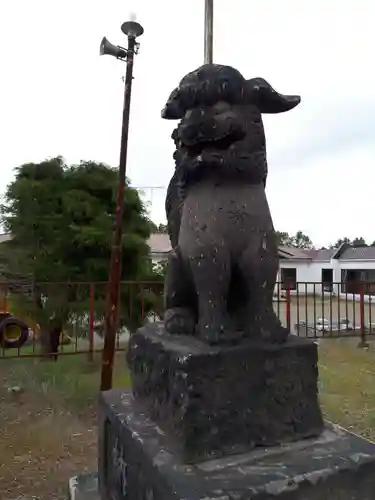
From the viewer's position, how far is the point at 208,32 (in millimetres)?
1991

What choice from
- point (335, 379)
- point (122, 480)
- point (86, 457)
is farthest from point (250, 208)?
point (335, 379)

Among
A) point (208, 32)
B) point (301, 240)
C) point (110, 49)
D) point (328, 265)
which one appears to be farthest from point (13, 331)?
point (301, 240)

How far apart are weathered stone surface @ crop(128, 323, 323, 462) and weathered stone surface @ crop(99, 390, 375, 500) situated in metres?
0.04

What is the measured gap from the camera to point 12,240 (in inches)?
215

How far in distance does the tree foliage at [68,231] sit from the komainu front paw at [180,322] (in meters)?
3.50

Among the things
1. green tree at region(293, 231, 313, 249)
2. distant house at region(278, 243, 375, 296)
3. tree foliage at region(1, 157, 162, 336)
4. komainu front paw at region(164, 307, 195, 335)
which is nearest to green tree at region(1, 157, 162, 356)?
tree foliage at region(1, 157, 162, 336)

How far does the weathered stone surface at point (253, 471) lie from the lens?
44.8 inches

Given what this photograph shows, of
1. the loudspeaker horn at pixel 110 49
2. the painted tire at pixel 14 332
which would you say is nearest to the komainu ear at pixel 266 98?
the loudspeaker horn at pixel 110 49

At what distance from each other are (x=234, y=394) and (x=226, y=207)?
1.93 feet

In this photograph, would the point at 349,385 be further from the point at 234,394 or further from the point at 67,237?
the point at 67,237

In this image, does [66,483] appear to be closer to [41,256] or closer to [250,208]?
[250,208]

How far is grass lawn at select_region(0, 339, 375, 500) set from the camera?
2535mm

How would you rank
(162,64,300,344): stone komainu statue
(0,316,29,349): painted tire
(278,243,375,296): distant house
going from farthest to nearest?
1. (278,243,375,296): distant house
2. (0,316,29,349): painted tire
3. (162,64,300,344): stone komainu statue

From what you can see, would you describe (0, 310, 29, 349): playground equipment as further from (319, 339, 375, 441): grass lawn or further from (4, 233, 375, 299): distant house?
(4, 233, 375, 299): distant house
